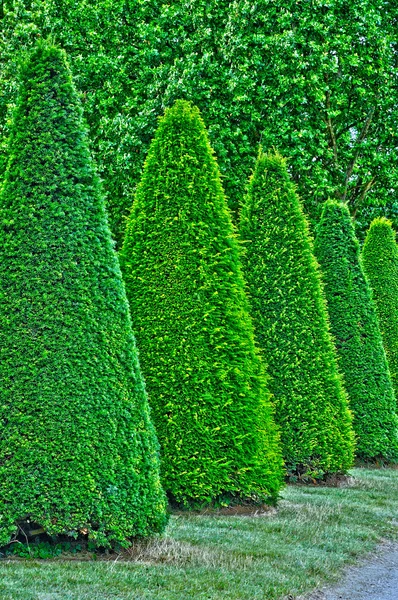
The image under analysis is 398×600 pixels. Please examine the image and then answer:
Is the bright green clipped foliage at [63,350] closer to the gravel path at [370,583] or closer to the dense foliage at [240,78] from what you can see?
the gravel path at [370,583]

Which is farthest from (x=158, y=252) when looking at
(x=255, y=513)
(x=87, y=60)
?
(x=87, y=60)

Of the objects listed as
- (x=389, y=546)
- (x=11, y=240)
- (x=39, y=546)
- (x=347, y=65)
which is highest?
(x=347, y=65)

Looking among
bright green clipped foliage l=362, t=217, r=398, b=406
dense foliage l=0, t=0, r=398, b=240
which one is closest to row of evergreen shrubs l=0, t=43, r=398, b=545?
bright green clipped foliage l=362, t=217, r=398, b=406

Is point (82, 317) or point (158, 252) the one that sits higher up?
point (158, 252)

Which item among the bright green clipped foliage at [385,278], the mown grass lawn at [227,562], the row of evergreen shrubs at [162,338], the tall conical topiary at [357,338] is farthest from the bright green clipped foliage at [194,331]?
the bright green clipped foliage at [385,278]

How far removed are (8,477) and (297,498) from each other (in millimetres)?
4854

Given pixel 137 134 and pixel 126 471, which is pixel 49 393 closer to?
pixel 126 471

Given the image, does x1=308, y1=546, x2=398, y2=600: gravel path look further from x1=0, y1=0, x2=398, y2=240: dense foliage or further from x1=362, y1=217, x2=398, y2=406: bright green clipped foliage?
x1=0, y1=0, x2=398, y2=240: dense foliage

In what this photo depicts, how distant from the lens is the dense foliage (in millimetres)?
16906

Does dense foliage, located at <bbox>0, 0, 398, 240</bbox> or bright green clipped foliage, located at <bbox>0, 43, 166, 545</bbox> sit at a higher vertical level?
dense foliage, located at <bbox>0, 0, 398, 240</bbox>

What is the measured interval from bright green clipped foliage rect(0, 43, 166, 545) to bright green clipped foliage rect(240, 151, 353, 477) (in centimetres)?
456

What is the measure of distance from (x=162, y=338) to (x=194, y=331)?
0.37 metres

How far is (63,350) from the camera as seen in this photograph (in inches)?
228

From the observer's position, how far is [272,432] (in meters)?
8.63
